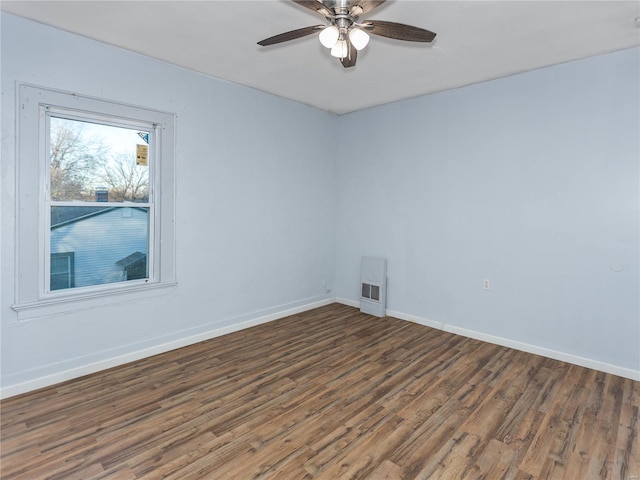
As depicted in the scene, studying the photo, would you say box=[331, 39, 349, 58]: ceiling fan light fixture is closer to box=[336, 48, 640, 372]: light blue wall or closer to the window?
box=[336, 48, 640, 372]: light blue wall

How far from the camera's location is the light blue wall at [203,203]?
2.64m

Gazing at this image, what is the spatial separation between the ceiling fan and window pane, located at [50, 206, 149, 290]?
2012mm

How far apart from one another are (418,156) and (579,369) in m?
2.68

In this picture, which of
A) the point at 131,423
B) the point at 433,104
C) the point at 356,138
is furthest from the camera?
the point at 356,138

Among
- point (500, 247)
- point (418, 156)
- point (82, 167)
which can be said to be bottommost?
point (500, 247)

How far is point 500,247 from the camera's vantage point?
372cm

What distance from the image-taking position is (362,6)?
6.35 ft

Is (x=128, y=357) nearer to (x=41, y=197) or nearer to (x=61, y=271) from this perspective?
(x=61, y=271)

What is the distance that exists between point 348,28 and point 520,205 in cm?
250

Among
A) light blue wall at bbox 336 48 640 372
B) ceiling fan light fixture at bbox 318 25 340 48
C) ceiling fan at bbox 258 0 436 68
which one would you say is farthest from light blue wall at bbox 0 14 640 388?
ceiling fan light fixture at bbox 318 25 340 48

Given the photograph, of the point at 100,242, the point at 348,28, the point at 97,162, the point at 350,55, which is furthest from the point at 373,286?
the point at 97,162

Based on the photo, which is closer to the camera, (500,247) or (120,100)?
(120,100)

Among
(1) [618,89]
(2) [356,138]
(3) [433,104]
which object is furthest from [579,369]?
(2) [356,138]

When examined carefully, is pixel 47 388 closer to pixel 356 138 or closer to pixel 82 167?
pixel 82 167
